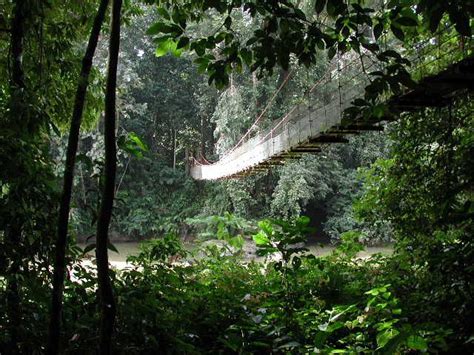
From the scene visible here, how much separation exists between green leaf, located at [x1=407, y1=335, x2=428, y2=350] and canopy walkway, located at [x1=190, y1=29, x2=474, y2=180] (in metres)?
0.51

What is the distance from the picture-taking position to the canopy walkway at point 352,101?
200 cm

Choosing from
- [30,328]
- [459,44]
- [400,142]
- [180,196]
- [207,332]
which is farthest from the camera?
[180,196]

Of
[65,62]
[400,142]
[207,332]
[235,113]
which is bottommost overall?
[207,332]

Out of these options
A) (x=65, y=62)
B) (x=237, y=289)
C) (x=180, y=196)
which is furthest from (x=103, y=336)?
(x=180, y=196)

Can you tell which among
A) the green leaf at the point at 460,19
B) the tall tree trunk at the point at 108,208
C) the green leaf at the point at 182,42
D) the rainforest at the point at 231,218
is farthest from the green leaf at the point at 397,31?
the tall tree trunk at the point at 108,208

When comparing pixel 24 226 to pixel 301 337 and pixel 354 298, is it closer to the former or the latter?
pixel 301 337

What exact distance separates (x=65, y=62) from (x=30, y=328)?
35.6 inches

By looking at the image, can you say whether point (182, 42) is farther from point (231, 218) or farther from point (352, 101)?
point (231, 218)

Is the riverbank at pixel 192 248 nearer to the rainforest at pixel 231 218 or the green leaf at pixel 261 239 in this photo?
the rainforest at pixel 231 218

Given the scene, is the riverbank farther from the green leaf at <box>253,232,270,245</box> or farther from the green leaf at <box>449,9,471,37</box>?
the green leaf at <box>449,9,471,37</box>

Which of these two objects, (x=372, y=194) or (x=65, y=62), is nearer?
(x=65, y=62)

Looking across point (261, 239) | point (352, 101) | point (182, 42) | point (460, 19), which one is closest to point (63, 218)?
point (182, 42)

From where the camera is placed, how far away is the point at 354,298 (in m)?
1.45

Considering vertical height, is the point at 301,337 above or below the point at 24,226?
below
